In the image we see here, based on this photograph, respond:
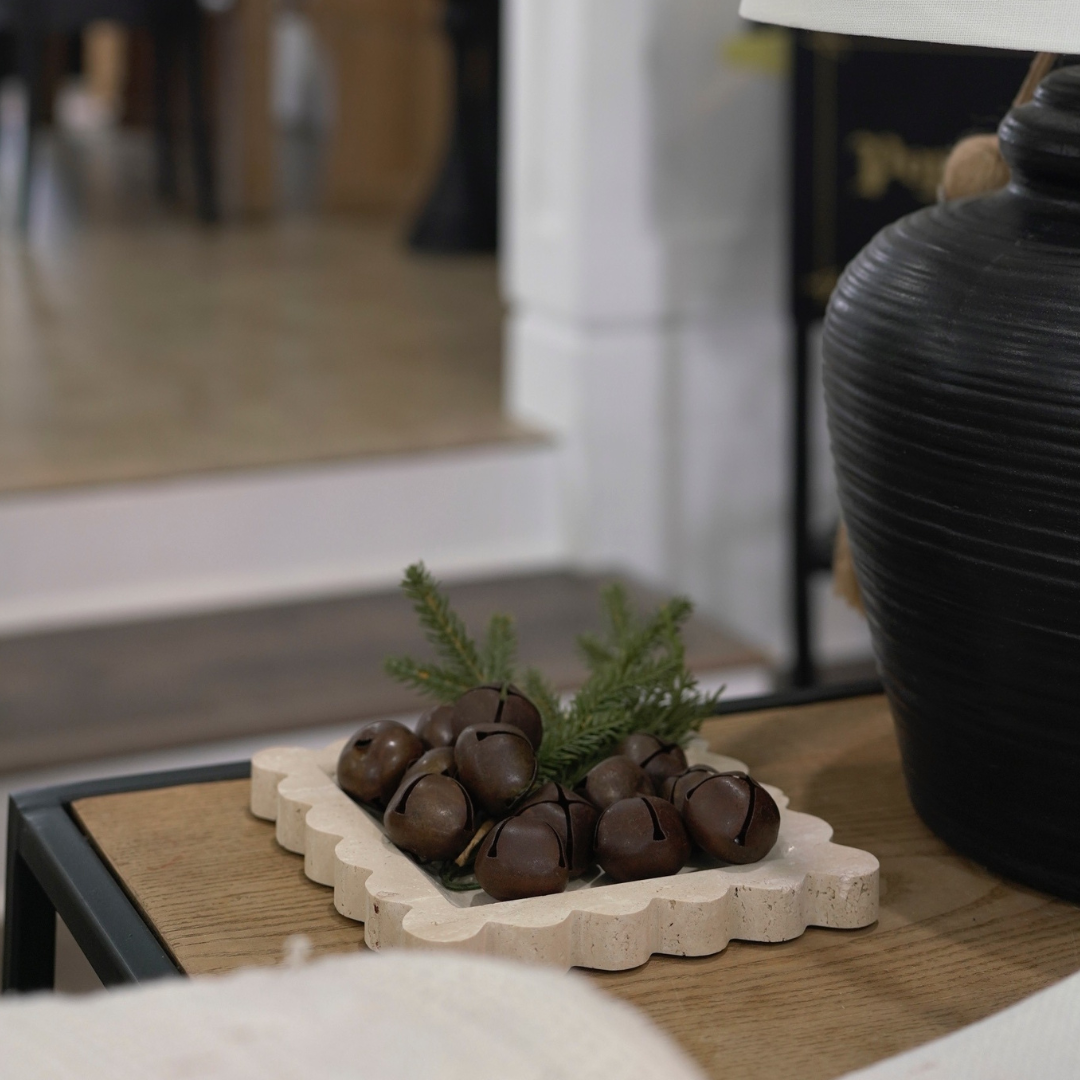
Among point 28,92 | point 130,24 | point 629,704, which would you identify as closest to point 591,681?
point 629,704

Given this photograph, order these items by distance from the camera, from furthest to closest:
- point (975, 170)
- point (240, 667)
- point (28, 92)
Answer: point (28, 92)
point (240, 667)
point (975, 170)

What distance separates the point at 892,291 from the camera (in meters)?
0.66

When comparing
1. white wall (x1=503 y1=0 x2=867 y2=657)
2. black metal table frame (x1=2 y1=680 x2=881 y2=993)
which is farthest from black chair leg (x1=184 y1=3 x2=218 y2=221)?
black metal table frame (x1=2 y1=680 x2=881 y2=993)

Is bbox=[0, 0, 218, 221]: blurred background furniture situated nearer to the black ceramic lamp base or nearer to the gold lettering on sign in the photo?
the gold lettering on sign

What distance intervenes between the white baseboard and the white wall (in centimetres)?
9

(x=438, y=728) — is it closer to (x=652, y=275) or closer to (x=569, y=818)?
(x=569, y=818)

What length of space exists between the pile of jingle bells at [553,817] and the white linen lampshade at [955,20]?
0.28 meters

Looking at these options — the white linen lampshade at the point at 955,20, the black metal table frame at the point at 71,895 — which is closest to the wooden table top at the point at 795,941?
the black metal table frame at the point at 71,895

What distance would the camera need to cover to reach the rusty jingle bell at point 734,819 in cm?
64

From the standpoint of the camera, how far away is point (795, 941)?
2.11 feet

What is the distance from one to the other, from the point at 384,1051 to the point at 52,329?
2563mm

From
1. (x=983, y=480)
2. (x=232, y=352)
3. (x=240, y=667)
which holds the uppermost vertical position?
(x=983, y=480)

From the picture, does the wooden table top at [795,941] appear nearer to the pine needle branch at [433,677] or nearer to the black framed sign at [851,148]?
the pine needle branch at [433,677]

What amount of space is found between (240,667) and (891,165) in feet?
3.14
